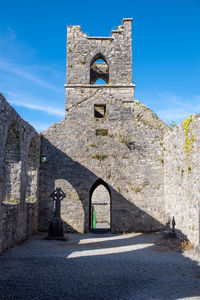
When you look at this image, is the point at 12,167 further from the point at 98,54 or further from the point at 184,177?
the point at 98,54

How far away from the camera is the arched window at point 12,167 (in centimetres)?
885

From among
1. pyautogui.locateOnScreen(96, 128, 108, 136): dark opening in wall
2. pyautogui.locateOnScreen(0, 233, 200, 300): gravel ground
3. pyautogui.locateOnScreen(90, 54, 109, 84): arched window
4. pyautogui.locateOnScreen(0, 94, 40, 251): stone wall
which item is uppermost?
pyautogui.locateOnScreen(90, 54, 109, 84): arched window

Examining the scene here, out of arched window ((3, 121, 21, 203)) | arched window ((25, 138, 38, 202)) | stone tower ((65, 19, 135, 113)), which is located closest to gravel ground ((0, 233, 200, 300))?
arched window ((3, 121, 21, 203))

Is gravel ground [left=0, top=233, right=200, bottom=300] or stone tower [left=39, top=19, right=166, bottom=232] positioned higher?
stone tower [left=39, top=19, right=166, bottom=232]

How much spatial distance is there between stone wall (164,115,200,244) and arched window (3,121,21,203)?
18.1 ft

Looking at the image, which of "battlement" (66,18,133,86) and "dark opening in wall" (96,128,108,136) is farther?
"battlement" (66,18,133,86)

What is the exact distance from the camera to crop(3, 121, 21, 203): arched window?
885 cm

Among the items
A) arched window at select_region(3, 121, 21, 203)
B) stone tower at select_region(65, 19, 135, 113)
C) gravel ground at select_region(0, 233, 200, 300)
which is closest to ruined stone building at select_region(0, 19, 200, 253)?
arched window at select_region(3, 121, 21, 203)

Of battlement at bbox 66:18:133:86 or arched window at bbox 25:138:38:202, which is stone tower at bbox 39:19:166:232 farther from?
battlement at bbox 66:18:133:86

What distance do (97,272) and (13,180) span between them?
457 cm

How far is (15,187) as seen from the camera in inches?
352

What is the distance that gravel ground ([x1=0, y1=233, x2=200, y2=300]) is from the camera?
4449 mm

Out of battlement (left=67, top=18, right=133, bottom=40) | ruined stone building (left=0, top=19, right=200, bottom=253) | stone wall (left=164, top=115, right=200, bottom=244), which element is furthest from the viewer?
battlement (left=67, top=18, right=133, bottom=40)

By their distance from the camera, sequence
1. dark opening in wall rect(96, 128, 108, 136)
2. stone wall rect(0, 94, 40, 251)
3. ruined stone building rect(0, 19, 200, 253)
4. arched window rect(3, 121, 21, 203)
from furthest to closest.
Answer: dark opening in wall rect(96, 128, 108, 136), ruined stone building rect(0, 19, 200, 253), arched window rect(3, 121, 21, 203), stone wall rect(0, 94, 40, 251)
